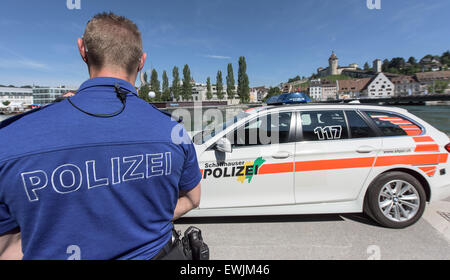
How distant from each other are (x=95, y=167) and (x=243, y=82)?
261 ft

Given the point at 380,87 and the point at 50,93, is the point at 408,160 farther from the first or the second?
the point at 380,87

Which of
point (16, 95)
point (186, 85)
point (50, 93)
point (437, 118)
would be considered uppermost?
point (16, 95)

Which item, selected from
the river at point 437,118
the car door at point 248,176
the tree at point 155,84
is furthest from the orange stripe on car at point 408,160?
the tree at point 155,84

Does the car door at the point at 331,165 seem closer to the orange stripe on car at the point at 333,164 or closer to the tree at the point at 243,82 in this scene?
the orange stripe on car at the point at 333,164

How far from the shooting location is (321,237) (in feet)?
9.14

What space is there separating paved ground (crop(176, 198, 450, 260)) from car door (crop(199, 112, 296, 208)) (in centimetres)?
38

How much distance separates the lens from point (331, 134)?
305 centimetres

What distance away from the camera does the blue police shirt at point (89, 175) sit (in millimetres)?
742

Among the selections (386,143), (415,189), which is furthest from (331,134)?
(415,189)

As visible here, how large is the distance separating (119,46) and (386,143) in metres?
3.29

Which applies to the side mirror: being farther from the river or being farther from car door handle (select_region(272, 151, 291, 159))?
the river

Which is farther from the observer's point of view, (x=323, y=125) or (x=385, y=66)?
(x=385, y=66)

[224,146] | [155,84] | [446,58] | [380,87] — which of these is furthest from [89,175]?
[446,58]
